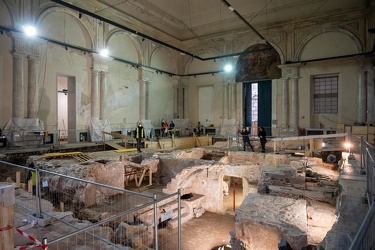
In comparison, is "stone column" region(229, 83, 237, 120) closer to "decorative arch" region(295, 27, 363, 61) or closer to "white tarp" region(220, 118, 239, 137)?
"white tarp" region(220, 118, 239, 137)

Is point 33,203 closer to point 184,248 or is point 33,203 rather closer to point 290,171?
point 184,248

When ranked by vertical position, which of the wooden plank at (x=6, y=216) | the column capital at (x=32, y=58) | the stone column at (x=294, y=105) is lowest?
the wooden plank at (x=6, y=216)

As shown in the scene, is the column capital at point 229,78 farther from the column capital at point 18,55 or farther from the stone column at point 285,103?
the column capital at point 18,55

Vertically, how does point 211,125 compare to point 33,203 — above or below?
above

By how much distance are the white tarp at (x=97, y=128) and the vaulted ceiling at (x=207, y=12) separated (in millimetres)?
7438

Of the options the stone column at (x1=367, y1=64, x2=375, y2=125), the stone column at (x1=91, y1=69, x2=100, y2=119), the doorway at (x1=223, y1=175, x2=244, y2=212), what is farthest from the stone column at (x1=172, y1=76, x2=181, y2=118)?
the stone column at (x1=367, y1=64, x2=375, y2=125)

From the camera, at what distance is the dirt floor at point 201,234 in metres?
8.78

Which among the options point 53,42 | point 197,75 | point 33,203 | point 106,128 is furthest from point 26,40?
point 197,75

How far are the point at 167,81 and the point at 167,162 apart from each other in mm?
13240

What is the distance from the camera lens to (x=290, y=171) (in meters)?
9.09

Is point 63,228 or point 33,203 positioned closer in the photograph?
point 63,228

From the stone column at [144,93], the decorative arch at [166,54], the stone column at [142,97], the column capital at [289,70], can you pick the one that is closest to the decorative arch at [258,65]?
the column capital at [289,70]

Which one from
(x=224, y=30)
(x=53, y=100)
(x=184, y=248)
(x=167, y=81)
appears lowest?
(x=184, y=248)

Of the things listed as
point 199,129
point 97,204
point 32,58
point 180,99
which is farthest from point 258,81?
point 97,204
